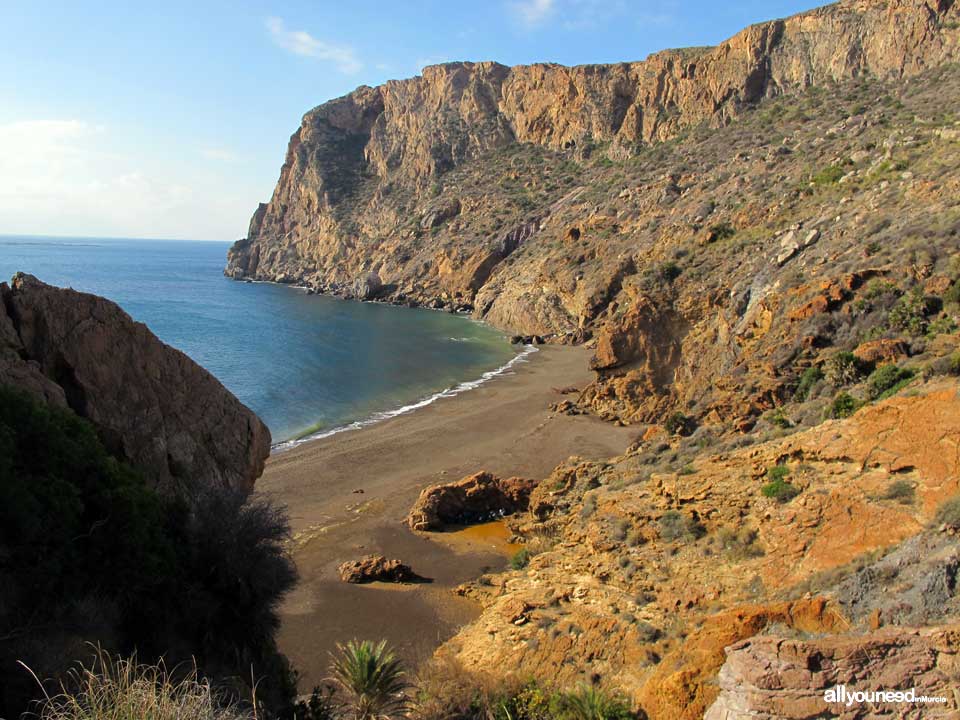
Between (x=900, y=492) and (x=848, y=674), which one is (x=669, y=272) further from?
(x=848, y=674)

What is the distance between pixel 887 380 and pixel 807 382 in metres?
2.84

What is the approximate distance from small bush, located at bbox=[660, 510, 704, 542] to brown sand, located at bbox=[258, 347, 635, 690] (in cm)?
454

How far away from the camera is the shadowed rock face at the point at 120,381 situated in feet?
31.7

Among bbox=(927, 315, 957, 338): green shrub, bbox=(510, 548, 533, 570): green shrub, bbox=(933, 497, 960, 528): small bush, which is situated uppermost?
bbox=(927, 315, 957, 338): green shrub

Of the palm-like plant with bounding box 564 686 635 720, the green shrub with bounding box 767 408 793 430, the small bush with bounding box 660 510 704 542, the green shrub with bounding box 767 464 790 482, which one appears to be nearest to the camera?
the palm-like plant with bounding box 564 686 635 720

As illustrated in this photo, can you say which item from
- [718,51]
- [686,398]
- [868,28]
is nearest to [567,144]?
[718,51]

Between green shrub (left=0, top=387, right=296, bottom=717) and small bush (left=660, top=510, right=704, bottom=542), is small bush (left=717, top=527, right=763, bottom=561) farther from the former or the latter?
green shrub (left=0, top=387, right=296, bottom=717)

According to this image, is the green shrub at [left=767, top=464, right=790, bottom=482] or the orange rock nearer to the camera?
the green shrub at [left=767, top=464, right=790, bottom=482]

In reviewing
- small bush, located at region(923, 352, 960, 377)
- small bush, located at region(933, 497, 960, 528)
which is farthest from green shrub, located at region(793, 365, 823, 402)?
small bush, located at region(933, 497, 960, 528)

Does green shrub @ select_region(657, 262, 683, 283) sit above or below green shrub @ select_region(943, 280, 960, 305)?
above

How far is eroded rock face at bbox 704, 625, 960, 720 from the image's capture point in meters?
6.29

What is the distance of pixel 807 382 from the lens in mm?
17094

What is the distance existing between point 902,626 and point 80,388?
448 inches

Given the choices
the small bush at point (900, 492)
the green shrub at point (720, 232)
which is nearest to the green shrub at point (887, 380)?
the small bush at point (900, 492)
